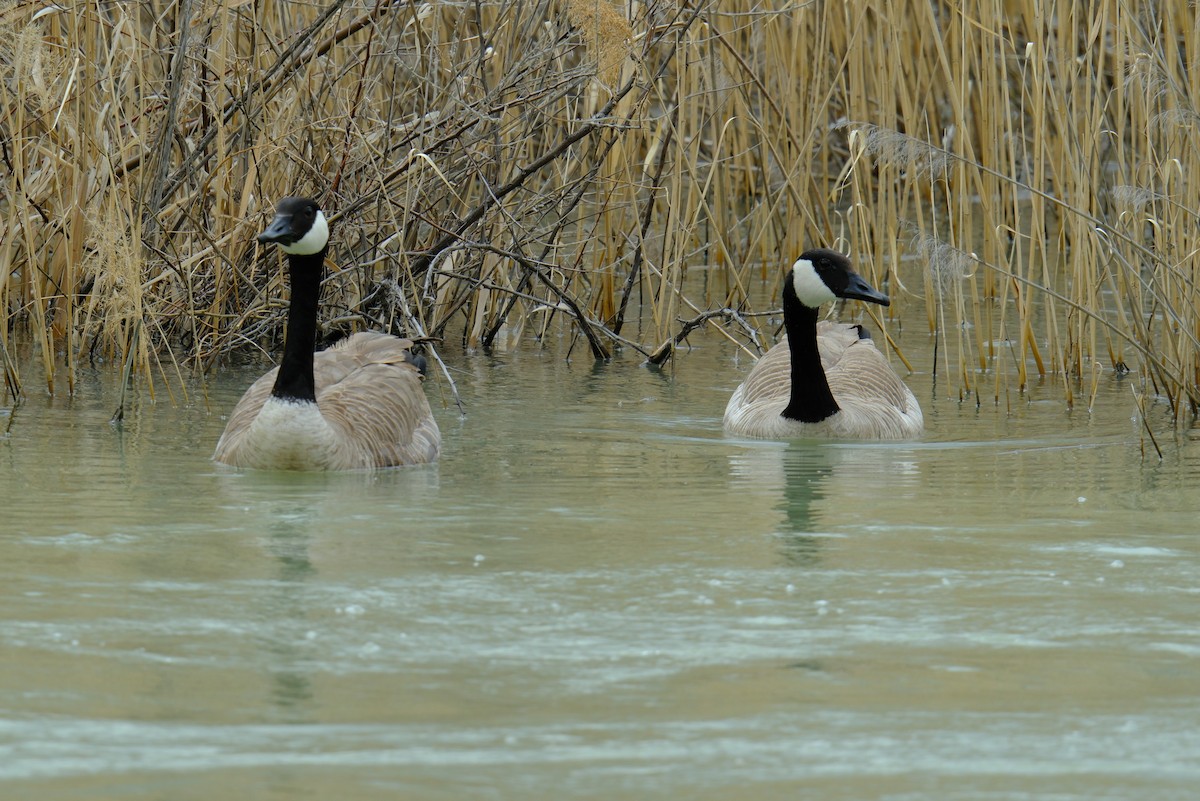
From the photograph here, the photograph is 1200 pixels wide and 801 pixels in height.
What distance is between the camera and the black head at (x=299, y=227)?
7.16 m

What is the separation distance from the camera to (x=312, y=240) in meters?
7.41

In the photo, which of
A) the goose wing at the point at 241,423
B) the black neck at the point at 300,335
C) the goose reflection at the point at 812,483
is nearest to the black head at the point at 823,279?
the goose reflection at the point at 812,483

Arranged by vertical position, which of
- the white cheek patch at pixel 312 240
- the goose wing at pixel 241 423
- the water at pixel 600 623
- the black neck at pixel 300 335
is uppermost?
the white cheek patch at pixel 312 240

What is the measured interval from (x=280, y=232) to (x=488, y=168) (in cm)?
306

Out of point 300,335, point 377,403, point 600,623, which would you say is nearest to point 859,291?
point 377,403

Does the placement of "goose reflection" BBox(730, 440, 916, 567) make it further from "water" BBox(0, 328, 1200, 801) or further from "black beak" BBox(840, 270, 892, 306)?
"black beak" BBox(840, 270, 892, 306)

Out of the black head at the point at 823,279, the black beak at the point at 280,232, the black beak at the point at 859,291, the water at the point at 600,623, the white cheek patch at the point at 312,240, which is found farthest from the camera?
the black head at the point at 823,279

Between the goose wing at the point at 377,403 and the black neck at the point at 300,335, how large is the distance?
199mm

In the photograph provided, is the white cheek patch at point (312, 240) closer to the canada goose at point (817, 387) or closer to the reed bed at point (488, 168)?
the reed bed at point (488, 168)

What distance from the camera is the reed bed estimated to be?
7.82m

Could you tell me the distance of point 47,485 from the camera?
21.3 ft

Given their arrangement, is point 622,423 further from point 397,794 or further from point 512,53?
point 397,794

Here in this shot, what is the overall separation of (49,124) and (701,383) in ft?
12.0

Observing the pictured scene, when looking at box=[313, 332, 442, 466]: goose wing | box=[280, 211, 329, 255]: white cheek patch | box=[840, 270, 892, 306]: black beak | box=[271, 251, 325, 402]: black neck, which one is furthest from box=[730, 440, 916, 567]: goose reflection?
box=[280, 211, 329, 255]: white cheek patch
